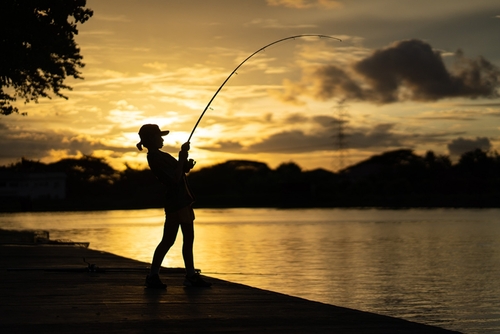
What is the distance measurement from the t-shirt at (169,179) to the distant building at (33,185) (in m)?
117

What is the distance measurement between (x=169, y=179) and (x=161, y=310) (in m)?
1.89

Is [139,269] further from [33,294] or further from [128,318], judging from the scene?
[128,318]

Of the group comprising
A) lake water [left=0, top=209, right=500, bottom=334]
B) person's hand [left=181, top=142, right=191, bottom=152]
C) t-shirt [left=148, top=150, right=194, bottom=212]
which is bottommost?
lake water [left=0, top=209, right=500, bottom=334]

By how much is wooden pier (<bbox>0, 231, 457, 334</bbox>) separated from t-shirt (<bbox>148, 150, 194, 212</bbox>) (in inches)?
38.9

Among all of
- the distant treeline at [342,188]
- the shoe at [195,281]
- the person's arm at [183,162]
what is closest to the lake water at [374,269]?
the shoe at [195,281]

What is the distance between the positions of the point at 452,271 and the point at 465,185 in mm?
92025

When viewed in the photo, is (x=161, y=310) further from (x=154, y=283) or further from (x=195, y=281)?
(x=195, y=281)

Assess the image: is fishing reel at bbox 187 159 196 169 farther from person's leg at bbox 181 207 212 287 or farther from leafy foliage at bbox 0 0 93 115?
leafy foliage at bbox 0 0 93 115

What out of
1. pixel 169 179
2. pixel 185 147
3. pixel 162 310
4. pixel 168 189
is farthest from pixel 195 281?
pixel 162 310

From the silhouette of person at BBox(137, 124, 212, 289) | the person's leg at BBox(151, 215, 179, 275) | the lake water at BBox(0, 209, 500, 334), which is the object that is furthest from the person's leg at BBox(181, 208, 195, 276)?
the lake water at BBox(0, 209, 500, 334)

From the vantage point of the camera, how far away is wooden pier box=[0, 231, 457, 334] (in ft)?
20.7

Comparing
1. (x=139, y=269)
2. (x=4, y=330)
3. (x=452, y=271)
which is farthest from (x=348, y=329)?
(x=452, y=271)

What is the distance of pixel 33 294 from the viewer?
8.30 meters

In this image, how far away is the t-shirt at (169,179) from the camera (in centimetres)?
863
